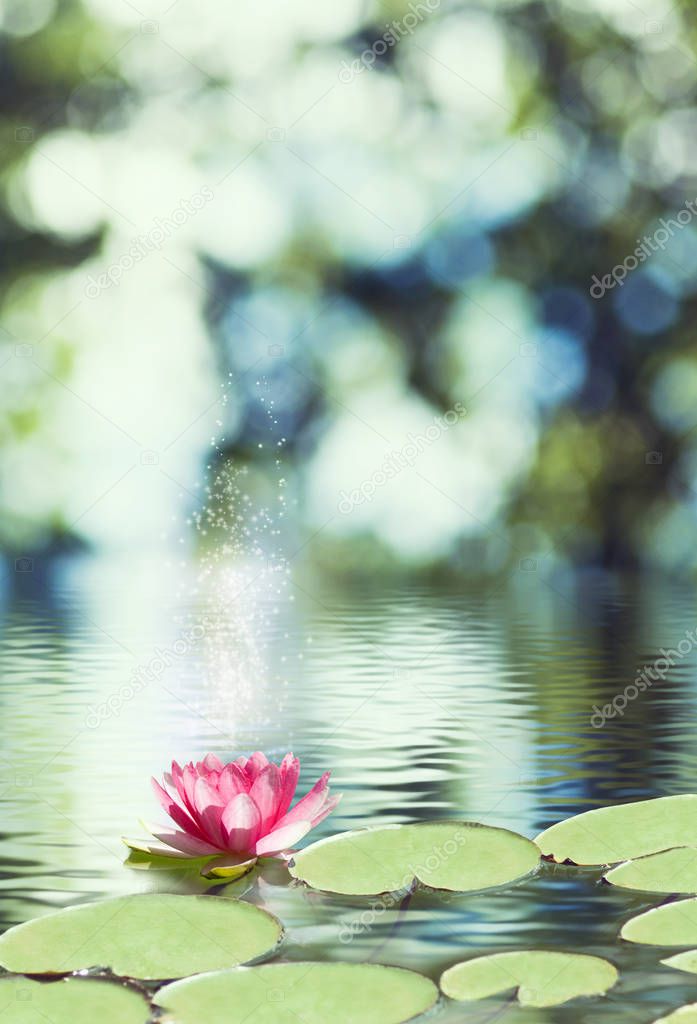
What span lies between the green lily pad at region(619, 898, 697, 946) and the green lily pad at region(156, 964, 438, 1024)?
298mm

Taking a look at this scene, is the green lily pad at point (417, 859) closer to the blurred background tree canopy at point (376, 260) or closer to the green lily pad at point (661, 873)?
the green lily pad at point (661, 873)

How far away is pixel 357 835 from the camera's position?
2.01 meters

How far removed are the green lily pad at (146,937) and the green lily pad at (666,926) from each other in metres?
0.41

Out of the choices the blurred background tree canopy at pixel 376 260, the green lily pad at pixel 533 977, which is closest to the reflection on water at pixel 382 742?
the green lily pad at pixel 533 977

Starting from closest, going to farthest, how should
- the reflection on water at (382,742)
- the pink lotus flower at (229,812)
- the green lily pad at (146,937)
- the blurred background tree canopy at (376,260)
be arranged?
the green lily pad at (146,937) → the reflection on water at (382,742) → the pink lotus flower at (229,812) → the blurred background tree canopy at (376,260)

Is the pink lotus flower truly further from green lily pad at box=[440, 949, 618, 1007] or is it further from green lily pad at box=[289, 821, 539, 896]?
green lily pad at box=[440, 949, 618, 1007]

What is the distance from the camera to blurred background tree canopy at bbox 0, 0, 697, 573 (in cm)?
1507

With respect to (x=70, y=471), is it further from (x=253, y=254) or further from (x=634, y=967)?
(x=634, y=967)

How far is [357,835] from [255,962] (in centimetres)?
52

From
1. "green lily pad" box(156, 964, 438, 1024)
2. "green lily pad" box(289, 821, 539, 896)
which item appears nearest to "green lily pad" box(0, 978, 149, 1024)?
"green lily pad" box(156, 964, 438, 1024)

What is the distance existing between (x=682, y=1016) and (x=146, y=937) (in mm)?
610

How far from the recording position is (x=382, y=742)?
3221mm

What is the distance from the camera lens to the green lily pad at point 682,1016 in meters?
1.29

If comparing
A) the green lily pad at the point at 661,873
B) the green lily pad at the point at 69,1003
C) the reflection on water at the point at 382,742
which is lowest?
the reflection on water at the point at 382,742
